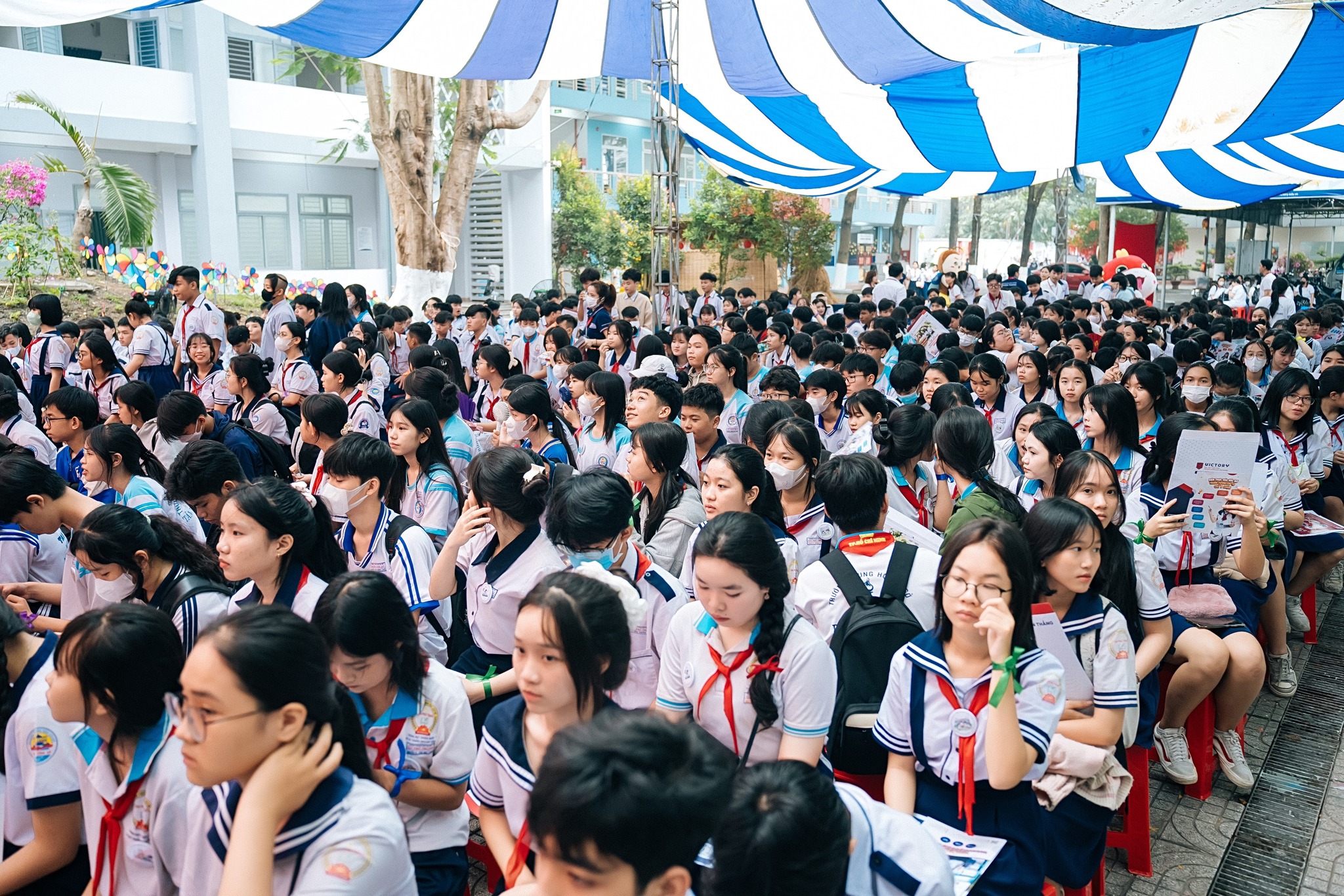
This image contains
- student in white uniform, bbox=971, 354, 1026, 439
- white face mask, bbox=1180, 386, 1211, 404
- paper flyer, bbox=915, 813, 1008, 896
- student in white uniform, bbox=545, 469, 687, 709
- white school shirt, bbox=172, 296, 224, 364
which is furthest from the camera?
white school shirt, bbox=172, 296, 224, 364

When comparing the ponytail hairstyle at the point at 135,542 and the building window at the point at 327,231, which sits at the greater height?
the building window at the point at 327,231

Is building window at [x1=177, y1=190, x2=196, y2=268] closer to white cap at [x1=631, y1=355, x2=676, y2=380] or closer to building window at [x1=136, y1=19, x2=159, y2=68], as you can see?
building window at [x1=136, y1=19, x2=159, y2=68]

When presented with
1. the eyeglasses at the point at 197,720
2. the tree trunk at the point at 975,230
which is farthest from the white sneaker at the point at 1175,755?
the tree trunk at the point at 975,230

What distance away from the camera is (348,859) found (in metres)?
1.61

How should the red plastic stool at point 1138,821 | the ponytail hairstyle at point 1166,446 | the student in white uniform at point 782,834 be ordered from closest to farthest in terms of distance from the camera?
the student in white uniform at point 782,834, the red plastic stool at point 1138,821, the ponytail hairstyle at point 1166,446

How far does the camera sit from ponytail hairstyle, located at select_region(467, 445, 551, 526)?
9.53 ft

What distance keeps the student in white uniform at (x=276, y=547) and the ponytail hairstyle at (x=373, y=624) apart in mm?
625

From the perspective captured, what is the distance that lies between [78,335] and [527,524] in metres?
6.22

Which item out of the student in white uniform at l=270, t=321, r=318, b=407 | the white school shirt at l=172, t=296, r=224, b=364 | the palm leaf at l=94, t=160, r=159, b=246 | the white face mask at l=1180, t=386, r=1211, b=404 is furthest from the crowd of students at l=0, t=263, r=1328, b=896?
the palm leaf at l=94, t=160, r=159, b=246

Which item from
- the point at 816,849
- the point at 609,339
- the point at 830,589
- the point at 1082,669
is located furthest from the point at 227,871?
the point at 609,339

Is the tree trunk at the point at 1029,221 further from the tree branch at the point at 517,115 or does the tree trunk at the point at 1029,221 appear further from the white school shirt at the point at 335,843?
the white school shirt at the point at 335,843

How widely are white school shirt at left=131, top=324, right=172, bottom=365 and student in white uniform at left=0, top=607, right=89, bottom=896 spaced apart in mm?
5684

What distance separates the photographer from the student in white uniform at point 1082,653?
96.3 inches

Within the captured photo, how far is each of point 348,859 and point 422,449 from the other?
2590 millimetres
